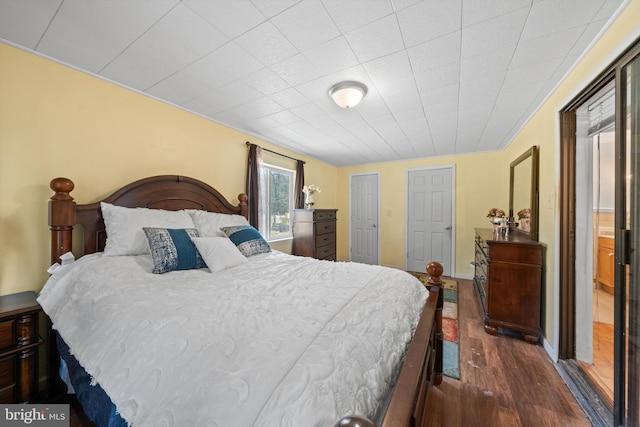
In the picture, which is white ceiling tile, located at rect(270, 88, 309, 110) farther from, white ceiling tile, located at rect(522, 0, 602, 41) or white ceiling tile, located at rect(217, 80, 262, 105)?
white ceiling tile, located at rect(522, 0, 602, 41)

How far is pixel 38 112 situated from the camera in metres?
1.66

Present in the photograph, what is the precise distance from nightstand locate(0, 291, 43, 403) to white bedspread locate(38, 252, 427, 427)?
11cm

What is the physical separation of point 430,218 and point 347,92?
344 cm

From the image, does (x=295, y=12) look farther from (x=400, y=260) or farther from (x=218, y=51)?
(x=400, y=260)

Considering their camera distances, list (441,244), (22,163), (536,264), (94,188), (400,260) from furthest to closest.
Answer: (400,260), (441,244), (536,264), (94,188), (22,163)

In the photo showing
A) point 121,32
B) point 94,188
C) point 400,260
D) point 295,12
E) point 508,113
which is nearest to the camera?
point 295,12

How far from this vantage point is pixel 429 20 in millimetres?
1339

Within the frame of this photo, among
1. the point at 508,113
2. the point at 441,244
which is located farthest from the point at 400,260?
the point at 508,113

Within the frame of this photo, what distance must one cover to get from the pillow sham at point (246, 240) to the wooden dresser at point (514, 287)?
7.58 ft

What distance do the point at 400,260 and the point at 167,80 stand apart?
4641mm


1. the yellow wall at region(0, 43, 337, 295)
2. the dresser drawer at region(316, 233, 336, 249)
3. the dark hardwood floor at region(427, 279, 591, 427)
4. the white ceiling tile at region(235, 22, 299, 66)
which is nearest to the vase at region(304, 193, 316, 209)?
the dresser drawer at region(316, 233, 336, 249)

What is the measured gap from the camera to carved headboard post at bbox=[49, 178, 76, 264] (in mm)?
1609

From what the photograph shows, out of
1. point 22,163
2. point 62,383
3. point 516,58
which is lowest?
point 62,383

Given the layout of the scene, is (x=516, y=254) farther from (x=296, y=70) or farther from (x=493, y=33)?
(x=296, y=70)
